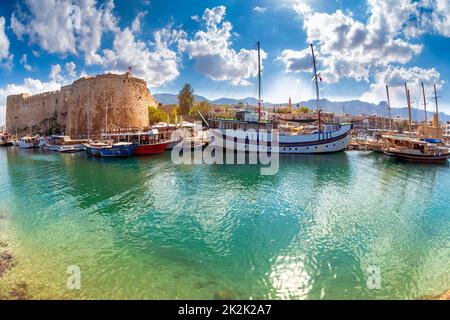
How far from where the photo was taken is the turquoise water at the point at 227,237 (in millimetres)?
6098

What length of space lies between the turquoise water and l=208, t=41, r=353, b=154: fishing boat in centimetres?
1415

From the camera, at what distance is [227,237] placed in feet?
28.2

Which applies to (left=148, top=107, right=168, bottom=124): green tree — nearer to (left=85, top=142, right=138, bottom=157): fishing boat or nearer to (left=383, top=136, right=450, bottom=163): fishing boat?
(left=85, top=142, right=138, bottom=157): fishing boat

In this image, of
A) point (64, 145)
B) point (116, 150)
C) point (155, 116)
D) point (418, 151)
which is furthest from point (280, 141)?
point (64, 145)

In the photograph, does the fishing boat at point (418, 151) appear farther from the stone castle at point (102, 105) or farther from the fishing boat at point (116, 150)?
the stone castle at point (102, 105)

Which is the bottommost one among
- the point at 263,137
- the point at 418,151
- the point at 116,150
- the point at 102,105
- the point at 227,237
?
the point at 227,237

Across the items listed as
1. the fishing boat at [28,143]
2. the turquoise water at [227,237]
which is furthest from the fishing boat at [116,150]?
the fishing boat at [28,143]

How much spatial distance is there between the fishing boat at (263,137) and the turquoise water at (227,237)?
1415 cm

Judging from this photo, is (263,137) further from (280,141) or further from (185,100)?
(185,100)

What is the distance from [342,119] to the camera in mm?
86375

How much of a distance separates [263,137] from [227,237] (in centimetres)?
2319

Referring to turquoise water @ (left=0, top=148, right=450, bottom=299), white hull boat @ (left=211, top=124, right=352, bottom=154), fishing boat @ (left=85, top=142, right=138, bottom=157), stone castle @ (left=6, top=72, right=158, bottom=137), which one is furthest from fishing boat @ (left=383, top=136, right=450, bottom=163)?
stone castle @ (left=6, top=72, right=158, bottom=137)

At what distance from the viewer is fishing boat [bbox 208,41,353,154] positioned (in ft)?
100

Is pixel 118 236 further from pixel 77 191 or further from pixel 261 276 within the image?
pixel 77 191
